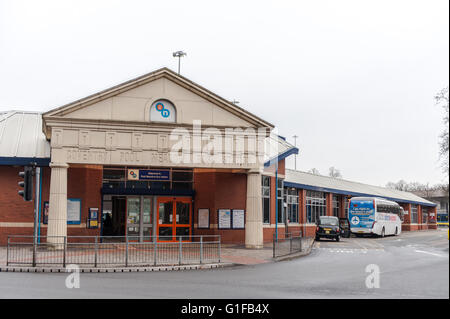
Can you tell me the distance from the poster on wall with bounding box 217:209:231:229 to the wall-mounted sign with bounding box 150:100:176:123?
6335mm

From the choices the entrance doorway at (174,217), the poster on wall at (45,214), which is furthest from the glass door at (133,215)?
the poster on wall at (45,214)

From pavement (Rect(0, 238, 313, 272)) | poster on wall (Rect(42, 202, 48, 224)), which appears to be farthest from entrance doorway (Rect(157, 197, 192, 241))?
poster on wall (Rect(42, 202, 48, 224))

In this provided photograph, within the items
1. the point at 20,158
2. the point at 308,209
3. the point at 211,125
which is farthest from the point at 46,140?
the point at 308,209

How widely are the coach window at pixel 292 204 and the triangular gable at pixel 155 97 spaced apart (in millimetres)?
13982

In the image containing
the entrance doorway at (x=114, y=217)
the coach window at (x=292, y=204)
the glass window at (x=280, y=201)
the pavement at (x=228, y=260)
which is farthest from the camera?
the coach window at (x=292, y=204)

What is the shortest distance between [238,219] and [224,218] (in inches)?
33.8

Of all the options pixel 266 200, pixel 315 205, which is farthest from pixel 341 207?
pixel 266 200

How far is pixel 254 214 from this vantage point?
85.7 feet

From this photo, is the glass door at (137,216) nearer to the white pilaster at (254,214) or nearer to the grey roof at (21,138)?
the grey roof at (21,138)

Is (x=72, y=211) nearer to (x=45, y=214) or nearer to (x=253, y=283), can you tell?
(x=45, y=214)

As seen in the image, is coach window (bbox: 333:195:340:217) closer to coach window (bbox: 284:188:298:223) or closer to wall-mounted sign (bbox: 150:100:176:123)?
coach window (bbox: 284:188:298:223)

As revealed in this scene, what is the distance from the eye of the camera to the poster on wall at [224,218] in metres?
28.6
